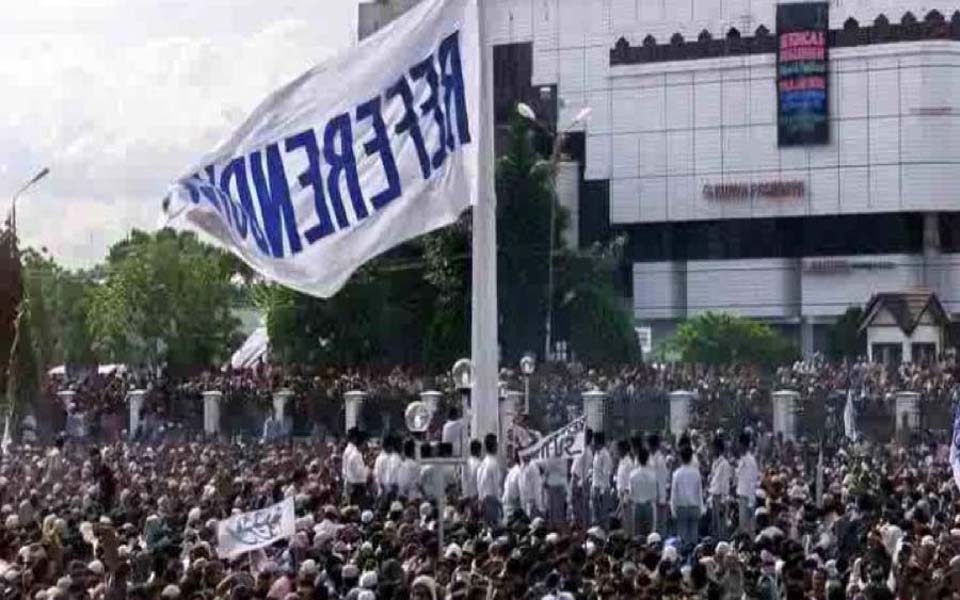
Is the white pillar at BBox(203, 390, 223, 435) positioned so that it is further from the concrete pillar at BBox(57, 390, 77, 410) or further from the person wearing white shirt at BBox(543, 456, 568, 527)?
the person wearing white shirt at BBox(543, 456, 568, 527)

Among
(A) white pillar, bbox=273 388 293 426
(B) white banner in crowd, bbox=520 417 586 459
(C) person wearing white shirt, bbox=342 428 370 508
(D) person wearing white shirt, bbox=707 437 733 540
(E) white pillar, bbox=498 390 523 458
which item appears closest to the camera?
(D) person wearing white shirt, bbox=707 437 733 540

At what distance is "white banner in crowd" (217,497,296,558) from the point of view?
1930 centimetres

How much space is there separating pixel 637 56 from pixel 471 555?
190ft

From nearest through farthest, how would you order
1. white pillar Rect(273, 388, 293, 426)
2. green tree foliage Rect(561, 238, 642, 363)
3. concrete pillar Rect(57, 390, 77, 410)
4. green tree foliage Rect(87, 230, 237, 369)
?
1. white pillar Rect(273, 388, 293, 426)
2. concrete pillar Rect(57, 390, 77, 410)
3. green tree foliage Rect(561, 238, 642, 363)
4. green tree foliage Rect(87, 230, 237, 369)

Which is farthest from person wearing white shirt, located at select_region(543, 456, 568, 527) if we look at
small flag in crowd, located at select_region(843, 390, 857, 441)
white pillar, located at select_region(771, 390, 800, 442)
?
white pillar, located at select_region(771, 390, 800, 442)

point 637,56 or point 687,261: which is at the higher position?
point 637,56

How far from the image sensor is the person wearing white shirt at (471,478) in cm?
2291

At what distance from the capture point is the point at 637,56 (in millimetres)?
75312

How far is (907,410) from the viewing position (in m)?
39.3

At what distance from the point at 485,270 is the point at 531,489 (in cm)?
490

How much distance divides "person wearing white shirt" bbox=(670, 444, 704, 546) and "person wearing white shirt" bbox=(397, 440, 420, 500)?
9.20 feet

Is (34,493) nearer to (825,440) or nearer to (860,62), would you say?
(825,440)

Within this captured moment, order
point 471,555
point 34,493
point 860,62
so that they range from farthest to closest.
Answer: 1. point 860,62
2. point 34,493
3. point 471,555

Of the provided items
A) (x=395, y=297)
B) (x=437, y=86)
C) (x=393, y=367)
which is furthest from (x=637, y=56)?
(x=437, y=86)
